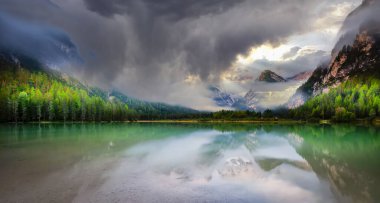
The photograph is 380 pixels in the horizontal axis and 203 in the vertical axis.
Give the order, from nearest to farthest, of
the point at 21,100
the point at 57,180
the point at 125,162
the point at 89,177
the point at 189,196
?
the point at 189,196
the point at 57,180
the point at 89,177
the point at 125,162
the point at 21,100

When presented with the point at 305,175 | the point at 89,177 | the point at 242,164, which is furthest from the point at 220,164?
the point at 89,177

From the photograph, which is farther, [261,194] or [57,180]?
[57,180]

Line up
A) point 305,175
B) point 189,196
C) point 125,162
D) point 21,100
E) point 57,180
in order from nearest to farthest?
1. point 189,196
2. point 57,180
3. point 305,175
4. point 125,162
5. point 21,100

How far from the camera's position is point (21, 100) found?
169125 millimetres

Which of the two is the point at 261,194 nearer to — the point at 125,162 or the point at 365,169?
the point at 365,169

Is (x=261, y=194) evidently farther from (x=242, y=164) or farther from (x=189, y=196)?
(x=242, y=164)

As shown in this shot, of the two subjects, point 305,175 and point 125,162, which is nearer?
point 305,175

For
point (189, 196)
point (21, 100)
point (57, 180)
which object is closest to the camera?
point (189, 196)

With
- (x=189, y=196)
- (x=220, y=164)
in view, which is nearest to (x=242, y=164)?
(x=220, y=164)

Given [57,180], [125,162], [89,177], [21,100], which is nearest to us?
[57,180]

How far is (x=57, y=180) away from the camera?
945 inches

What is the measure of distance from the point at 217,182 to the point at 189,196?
5.20 metres

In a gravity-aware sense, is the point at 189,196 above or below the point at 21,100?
below

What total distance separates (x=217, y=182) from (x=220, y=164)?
985 centimetres
